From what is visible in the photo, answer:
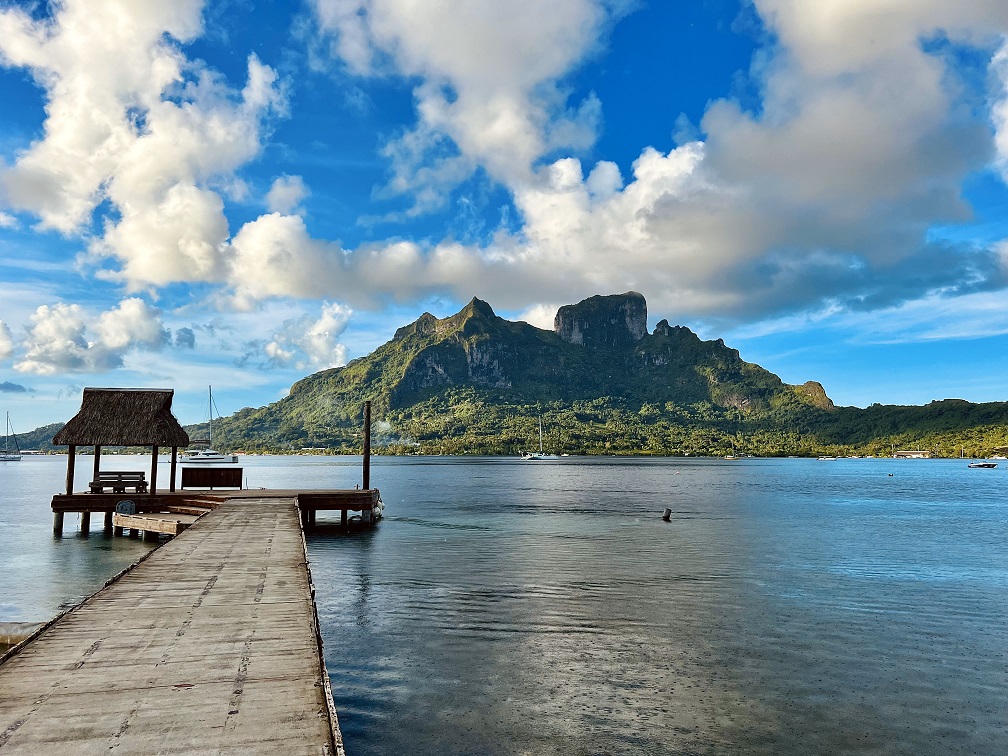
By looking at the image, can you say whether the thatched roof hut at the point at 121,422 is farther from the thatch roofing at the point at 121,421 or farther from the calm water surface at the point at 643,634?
the calm water surface at the point at 643,634

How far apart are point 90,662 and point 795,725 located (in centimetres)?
1261

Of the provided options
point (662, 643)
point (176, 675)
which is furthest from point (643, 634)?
point (176, 675)

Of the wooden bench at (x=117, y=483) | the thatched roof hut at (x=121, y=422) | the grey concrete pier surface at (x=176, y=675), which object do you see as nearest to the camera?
the grey concrete pier surface at (x=176, y=675)

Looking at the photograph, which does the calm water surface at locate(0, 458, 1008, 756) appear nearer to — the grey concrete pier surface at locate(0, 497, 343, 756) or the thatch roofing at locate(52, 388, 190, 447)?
the grey concrete pier surface at locate(0, 497, 343, 756)

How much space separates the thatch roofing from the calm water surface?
19.6 ft

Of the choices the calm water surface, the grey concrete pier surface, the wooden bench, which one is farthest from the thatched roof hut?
the grey concrete pier surface

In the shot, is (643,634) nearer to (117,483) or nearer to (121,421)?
(121,421)

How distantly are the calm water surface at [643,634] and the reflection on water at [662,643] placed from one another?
2.6 inches

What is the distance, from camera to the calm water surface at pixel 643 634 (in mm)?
13086

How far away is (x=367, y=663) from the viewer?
1673cm

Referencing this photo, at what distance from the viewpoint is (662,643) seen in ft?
61.5

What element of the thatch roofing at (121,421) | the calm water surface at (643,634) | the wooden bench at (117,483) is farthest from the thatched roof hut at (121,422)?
the calm water surface at (643,634)

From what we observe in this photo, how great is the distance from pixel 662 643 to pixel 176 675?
13.1 m

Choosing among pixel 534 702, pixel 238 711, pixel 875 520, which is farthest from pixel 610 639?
pixel 875 520
